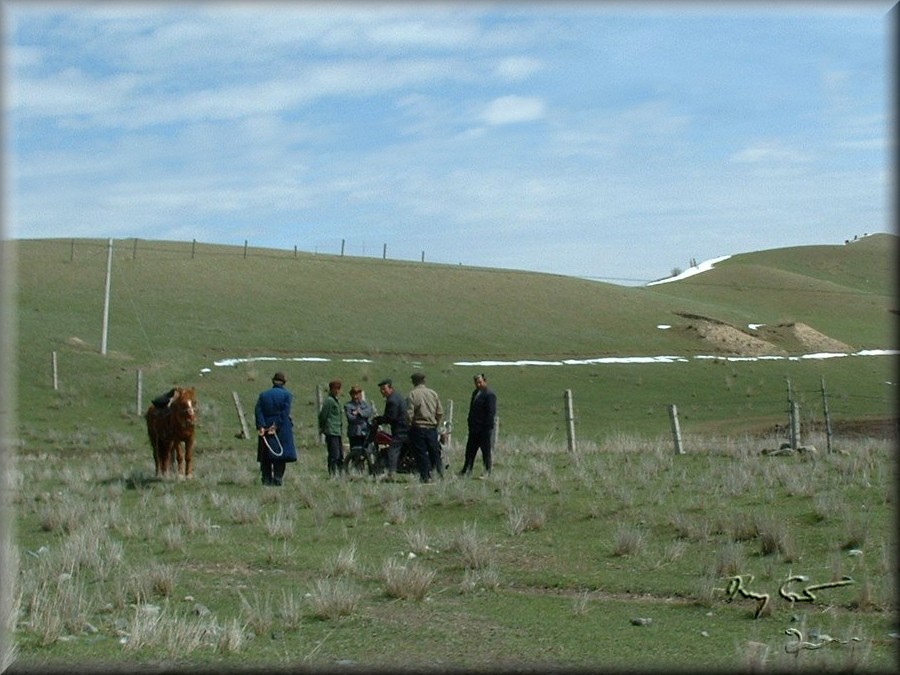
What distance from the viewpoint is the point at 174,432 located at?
20109 mm

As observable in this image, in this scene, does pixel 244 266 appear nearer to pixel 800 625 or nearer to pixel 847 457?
pixel 847 457

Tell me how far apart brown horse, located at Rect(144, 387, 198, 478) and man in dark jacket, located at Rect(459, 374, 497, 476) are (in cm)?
462

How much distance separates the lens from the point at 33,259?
219 feet

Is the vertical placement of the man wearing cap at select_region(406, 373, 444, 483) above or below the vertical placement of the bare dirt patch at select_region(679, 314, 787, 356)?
below

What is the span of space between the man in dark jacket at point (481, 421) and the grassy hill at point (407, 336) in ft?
49.2

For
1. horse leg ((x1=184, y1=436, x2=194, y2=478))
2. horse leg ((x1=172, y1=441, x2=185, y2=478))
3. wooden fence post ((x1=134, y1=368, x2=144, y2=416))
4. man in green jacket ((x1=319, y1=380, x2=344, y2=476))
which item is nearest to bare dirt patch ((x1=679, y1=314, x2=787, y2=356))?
wooden fence post ((x1=134, y1=368, x2=144, y2=416))

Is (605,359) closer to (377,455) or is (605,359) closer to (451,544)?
(377,455)

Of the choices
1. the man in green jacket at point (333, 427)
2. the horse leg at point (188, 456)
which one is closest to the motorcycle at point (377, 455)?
the man in green jacket at point (333, 427)

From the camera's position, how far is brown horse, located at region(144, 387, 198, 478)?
19984 millimetres

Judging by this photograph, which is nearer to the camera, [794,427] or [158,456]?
[158,456]

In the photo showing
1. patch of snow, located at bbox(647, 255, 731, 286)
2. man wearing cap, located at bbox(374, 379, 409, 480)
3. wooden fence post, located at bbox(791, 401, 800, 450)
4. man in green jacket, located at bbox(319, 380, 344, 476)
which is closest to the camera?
man wearing cap, located at bbox(374, 379, 409, 480)

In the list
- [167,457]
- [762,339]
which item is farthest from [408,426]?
[762,339]

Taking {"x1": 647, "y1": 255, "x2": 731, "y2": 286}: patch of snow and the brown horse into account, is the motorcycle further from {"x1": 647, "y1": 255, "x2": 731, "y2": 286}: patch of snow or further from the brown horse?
{"x1": 647, "y1": 255, "x2": 731, "y2": 286}: patch of snow

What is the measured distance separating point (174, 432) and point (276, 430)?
2.44 m
